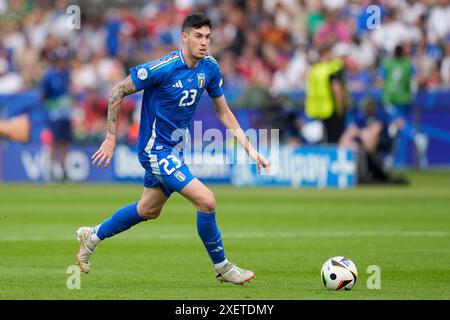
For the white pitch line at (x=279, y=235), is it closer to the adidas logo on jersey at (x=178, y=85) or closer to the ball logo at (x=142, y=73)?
the adidas logo on jersey at (x=178, y=85)

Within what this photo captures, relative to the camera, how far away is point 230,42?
2941cm

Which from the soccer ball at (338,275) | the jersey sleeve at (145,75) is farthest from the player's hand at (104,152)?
the soccer ball at (338,275)

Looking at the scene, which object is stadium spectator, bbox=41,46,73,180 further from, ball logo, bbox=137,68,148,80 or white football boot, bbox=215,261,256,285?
white football boot, bbox=215,261,256,285

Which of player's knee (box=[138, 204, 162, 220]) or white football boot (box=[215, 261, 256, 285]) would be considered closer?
white football boot (box=[215, 261, 256, 285])

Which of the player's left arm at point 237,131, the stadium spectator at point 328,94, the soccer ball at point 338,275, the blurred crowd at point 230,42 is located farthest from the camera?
the blurred crowd at point 230,42

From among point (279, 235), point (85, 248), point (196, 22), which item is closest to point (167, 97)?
point (196, 22)

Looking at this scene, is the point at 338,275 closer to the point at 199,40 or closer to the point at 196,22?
the point at 199,40

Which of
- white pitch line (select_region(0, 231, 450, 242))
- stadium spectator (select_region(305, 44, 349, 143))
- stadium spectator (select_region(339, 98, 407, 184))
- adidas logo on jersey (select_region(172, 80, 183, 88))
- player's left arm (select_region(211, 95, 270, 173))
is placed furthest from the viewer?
stadium spectator (select_region(305, 44, 349, 143))

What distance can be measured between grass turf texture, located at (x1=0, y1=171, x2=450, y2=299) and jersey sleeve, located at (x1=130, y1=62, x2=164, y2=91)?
71.3 inches

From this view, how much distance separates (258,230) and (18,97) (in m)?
13.6

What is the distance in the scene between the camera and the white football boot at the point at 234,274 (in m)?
10.2

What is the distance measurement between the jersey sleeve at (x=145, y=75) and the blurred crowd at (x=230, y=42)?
13.7 metres

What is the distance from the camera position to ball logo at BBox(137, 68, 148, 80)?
404 inches

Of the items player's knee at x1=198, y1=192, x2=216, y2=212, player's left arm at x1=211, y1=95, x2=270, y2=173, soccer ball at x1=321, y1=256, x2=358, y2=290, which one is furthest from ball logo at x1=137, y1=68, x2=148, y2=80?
soccer ball at x1=321, y1=256, x2=358, y2=290
